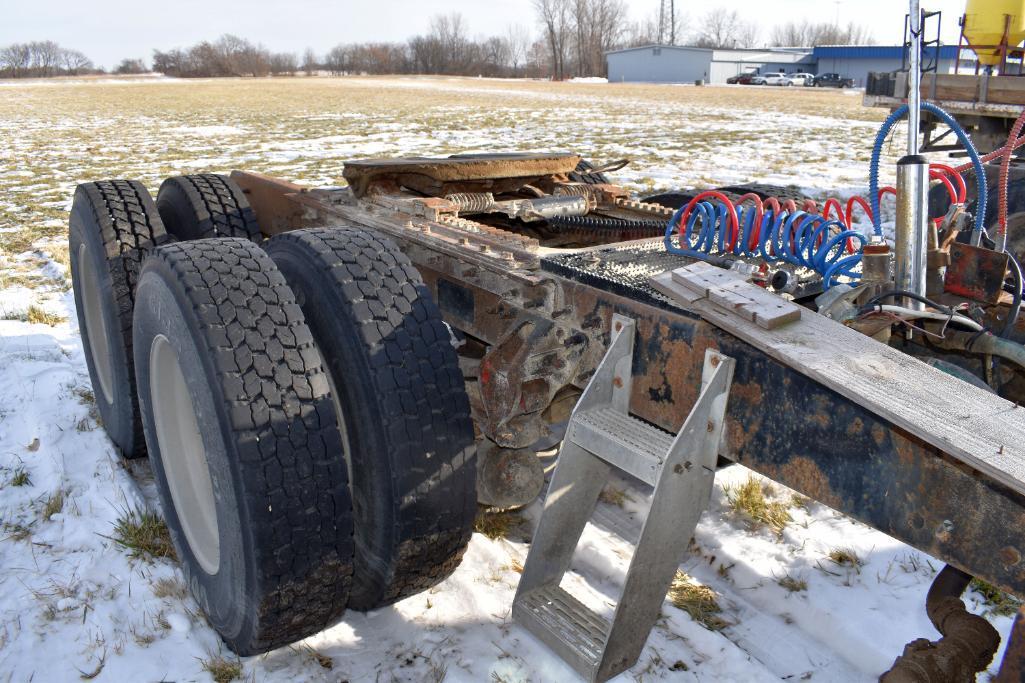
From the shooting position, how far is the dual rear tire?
2098 mm

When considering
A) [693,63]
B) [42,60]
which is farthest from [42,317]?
[42,60]

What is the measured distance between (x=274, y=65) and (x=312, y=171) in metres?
96.7

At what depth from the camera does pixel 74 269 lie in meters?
3.86

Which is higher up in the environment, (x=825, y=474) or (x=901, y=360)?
(x=901, y=360)

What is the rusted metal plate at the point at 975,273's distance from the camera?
231cm

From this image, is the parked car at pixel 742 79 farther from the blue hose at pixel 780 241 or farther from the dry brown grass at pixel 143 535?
the dry brown grass at pixel 143 535

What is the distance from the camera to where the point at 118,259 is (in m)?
3.26

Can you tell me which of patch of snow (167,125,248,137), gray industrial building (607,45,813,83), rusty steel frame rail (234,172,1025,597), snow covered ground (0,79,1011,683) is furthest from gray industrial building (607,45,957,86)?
rusty steel frame rail (234,172,1025,597)

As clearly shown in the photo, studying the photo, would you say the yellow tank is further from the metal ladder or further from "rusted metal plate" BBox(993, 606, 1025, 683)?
"rusted metal plate" BBox(993, 606, 1025, 683)

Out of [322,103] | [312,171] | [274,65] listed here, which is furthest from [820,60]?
[312,171]

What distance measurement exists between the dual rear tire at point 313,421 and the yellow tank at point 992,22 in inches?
205

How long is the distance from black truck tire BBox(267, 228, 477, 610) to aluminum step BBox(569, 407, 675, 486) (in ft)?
1.21

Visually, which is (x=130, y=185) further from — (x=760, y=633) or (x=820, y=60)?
(x=820, y=60)

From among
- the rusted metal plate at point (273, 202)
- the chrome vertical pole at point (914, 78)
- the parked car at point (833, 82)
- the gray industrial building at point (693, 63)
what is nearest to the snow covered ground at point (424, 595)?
the rusted metal plate at point (273, 202)
